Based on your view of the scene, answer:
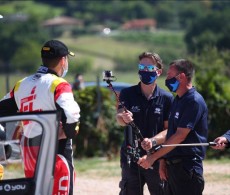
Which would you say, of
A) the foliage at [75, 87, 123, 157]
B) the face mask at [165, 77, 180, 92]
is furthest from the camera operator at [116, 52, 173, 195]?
the foliage at [75, 87, 123, 157]

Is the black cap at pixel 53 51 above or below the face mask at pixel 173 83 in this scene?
above

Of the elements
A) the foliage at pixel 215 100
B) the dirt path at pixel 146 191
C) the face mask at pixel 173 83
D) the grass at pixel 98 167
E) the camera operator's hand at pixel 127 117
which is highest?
the face mask at pixel 173 83

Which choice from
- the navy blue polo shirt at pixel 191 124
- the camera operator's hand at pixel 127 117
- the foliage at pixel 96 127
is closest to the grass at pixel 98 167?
the foliage at pixel 96 127

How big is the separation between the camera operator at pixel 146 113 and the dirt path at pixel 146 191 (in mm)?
2915

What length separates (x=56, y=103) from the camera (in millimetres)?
7164

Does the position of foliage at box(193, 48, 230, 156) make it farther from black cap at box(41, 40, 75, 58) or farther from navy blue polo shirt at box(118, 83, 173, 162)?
black cap at box(41, 40, 75, 58)

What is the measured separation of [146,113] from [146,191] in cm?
343

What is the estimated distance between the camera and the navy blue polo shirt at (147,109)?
28.7 feet

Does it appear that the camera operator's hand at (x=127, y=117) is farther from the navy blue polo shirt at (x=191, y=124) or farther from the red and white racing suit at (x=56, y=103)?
the red and white racing suit at (x=56, y=103)

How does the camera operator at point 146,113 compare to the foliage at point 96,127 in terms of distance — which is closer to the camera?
the camera operator at point 146,113

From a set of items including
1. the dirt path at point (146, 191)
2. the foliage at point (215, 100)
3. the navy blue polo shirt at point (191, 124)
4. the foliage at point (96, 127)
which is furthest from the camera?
the foliage at point (96, 127)

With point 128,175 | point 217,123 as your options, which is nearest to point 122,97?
point 128,175

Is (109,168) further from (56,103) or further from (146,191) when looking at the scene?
(56,103)

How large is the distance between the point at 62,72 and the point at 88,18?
9662cm
